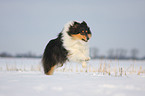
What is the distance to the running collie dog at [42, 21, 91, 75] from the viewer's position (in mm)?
5500

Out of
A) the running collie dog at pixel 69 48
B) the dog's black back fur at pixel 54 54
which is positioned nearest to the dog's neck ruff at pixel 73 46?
the running collie dog at pixel 69 48

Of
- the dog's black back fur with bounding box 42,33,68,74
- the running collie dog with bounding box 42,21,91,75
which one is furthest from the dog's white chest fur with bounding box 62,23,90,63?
the dog's black back fur with bounding box 42,33,68,74

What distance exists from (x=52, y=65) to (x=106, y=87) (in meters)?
2.60

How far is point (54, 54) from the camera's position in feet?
18.1

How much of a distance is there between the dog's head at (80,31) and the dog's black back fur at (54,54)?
1.55 feet

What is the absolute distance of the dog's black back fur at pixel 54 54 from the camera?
18.1ft

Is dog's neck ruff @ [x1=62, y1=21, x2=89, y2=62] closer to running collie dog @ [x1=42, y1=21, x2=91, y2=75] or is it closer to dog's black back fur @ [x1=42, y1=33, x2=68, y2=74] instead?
running collie dog @ [x1=42, y1=21, x2=91, y2=75]

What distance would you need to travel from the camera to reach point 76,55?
5.51 m

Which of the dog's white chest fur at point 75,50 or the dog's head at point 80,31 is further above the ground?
the dog's head at point 80,31

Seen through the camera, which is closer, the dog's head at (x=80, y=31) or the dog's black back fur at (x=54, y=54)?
the dog's head at (x=80, y=31)

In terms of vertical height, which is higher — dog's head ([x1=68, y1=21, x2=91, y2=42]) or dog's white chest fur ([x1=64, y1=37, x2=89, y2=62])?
dog's head ([x1=68, y1=21, x2=91, y2=42])

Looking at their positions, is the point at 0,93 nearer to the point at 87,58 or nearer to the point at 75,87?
the point at 75,87

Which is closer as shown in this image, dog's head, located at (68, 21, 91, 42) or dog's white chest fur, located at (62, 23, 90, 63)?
dog's head, located at (68, 21, 91, 42)

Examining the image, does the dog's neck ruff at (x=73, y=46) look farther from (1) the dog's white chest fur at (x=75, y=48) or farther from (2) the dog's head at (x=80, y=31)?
(2) the dog's head at (x=80, y=31)
